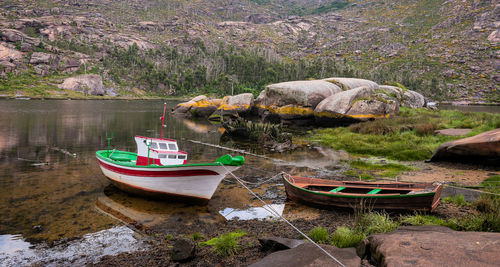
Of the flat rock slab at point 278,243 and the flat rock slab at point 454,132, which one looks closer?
the flat rock slab at point 278,243

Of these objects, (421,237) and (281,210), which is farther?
(281,210)

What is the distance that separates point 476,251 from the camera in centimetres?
422

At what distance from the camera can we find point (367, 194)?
9016 mm

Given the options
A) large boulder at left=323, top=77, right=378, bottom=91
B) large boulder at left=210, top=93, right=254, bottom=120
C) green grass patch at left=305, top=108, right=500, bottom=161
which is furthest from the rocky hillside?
green grass patch at left=305, top=108, right=500, bottom=161

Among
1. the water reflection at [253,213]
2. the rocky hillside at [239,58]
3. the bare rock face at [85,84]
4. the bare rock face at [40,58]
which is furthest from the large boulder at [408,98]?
the bare rock face at [40,58]

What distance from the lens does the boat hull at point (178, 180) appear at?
10.3m

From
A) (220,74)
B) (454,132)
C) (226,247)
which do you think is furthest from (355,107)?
(220,74)

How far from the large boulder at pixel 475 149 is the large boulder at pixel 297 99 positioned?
18.7 metres

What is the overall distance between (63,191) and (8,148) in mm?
12261

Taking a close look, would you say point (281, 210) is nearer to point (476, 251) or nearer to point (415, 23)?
point (476, 251)

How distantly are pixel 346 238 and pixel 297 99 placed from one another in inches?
1119

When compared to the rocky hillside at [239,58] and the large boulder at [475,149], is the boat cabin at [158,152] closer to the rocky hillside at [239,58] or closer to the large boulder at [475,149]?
the large boulder at [475,149]

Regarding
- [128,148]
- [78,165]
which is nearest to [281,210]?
[78,165]

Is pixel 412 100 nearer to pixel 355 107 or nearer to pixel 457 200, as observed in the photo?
pixel 355 107
